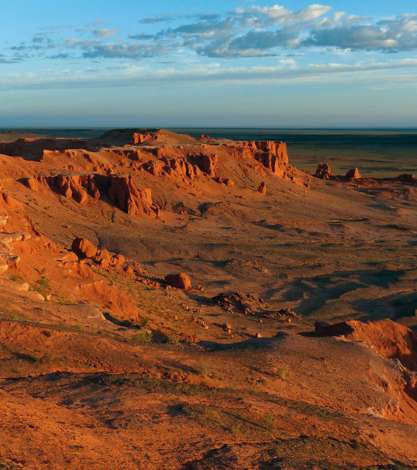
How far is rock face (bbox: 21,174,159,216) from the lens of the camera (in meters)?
43.0

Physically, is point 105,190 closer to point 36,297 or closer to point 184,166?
point 184,166

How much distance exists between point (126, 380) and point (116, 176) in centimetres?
3630

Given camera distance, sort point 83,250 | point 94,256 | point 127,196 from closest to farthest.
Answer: point 83,250 < point 94,256 < point 127,196

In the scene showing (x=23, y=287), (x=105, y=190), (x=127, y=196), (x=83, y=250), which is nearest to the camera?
(x=23, y=287)

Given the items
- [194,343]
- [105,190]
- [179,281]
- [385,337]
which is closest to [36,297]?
[194,343]

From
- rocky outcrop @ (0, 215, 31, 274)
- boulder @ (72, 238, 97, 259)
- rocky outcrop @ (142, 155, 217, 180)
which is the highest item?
rocky outcrop @ (0, 215, 31, 274)

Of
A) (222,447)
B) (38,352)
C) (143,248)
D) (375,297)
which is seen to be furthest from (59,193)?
(222,447)

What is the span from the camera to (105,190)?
4475cm

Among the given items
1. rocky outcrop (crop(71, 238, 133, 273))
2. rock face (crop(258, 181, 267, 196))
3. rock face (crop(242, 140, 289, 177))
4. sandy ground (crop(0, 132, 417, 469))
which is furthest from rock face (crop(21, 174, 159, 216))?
rock face (crop(242, 140, 289, 177))

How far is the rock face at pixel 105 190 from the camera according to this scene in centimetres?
4297

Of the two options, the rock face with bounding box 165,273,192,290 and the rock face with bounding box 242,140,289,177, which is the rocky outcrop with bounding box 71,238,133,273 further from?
the rock face with bounding box 242,140,289,177

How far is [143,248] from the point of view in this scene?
36219 mm

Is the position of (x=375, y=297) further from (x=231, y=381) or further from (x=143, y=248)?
(x=231, y=381)

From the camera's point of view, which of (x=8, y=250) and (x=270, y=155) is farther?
(x=270, y=155)
